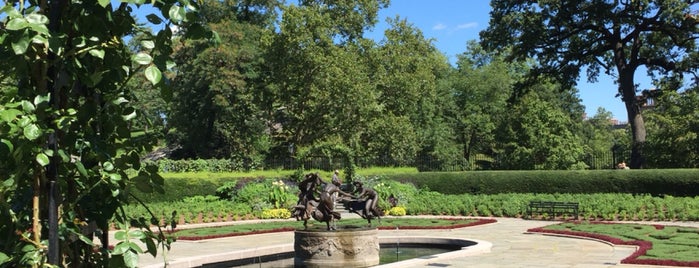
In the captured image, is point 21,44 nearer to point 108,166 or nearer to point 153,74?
point 153,74

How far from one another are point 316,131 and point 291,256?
99.0 ft

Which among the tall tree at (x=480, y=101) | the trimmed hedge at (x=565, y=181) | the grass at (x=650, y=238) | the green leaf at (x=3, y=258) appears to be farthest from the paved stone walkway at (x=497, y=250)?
the tall tree at (x=480, y=101)

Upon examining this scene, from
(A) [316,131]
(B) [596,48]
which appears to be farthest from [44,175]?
(A) [316,131]

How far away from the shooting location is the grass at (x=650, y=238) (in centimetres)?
1216

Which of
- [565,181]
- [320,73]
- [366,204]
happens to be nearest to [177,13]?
[366,204]

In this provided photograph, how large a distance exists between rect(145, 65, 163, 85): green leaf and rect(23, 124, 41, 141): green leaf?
0.36 meters

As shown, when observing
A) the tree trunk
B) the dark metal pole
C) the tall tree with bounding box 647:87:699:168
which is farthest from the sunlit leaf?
the tree trunk

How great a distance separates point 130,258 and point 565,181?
2941cm

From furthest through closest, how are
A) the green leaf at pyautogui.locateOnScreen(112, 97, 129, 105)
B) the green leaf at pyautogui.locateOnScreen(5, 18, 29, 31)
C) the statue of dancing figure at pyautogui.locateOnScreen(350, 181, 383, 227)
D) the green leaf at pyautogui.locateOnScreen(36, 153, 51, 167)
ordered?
the statue of dancing figure at pyautogui.locateOnScreen(350, 181, 383, 227) < the green leaf at pyautogui.locateOnScreen(112, 97, 129, 105) < the green leaf at pyautogui.locateOnScreen(36, 153, 51, 167) < the green leaf at pyautogui.locateOnScreen(5, 18, 29, 31)

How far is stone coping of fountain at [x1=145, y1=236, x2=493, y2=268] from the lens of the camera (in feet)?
41.1

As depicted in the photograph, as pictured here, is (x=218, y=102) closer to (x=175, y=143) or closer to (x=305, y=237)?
(x=175, y=143)

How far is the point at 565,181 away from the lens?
29.4 meters

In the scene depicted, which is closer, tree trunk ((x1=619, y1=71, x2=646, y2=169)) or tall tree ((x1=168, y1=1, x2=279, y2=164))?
tree trunk ((x1=619, y1=71, x2=646, y2=169))

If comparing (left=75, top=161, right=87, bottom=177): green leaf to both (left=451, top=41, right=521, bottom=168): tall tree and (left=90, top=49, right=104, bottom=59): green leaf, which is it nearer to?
(left=90, top=49, right=104, bottom=59): green leaf
